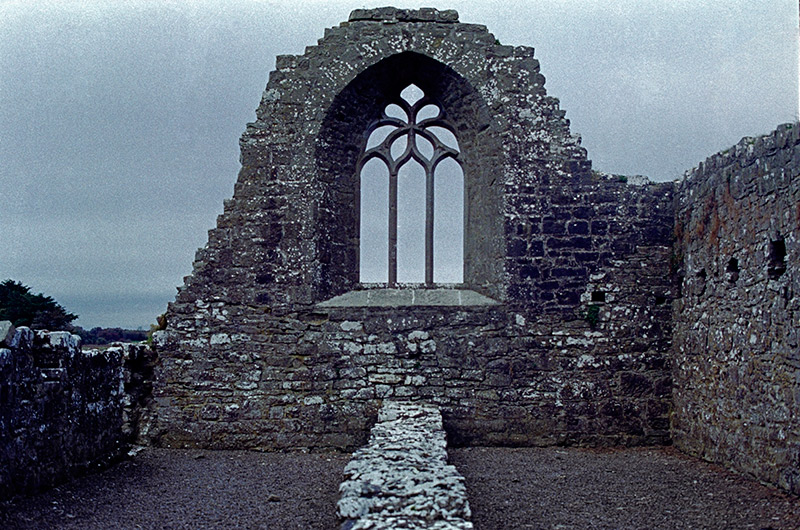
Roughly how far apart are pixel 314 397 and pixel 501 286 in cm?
236

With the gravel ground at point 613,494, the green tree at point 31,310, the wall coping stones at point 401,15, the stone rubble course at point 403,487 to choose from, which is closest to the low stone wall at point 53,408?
the stone rubble course at point 403,487

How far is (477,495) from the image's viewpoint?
532cm

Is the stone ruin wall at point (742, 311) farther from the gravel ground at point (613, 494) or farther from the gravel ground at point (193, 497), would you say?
the gravel ground at point (193, 497)

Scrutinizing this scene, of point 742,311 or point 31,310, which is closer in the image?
point 742,311

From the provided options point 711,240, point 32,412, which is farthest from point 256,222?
point 711,240

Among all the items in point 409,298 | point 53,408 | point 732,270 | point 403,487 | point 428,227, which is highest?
point 428,227

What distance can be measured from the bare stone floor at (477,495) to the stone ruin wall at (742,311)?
34cm

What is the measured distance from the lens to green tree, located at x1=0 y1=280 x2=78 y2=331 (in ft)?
36.8

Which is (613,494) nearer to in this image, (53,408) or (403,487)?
(403,487)

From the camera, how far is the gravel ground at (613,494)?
186 inches

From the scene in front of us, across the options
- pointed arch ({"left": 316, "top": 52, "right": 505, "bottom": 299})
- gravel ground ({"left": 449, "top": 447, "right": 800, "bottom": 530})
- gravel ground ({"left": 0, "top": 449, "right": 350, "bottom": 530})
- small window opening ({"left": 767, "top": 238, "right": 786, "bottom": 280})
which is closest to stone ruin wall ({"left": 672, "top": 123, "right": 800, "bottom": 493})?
small window opening ({"left": 767, "top": 238, "right": 786, "bottom": 280})

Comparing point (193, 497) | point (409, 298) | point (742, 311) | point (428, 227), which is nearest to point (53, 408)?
point (193, 497)

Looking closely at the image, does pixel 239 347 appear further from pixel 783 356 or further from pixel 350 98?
pixel 783 356

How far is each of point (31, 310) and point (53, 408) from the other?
7146 millimetres
